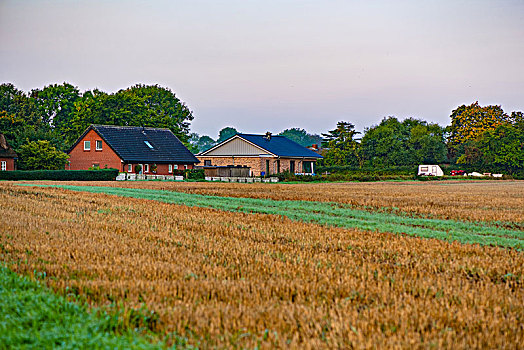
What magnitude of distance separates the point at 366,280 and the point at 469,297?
1208 mm

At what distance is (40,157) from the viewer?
53844 mm

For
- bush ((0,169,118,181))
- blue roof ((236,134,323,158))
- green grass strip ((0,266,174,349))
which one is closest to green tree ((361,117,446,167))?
blue roof ((236,134,323,158))

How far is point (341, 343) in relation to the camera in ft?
13.4

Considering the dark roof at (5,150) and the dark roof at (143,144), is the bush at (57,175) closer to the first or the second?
the dark roof at (143,144)

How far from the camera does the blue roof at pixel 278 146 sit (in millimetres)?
69188

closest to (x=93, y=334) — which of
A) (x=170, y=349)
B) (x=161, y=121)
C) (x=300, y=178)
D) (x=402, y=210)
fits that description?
(x=170, y=349)

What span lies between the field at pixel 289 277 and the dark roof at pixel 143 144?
50.4m

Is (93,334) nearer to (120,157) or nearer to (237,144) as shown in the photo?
(120,157)

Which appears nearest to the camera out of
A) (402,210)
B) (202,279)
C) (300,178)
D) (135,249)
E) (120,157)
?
(202,279)

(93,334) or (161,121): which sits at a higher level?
(161,121)

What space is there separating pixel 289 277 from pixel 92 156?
6037 cm

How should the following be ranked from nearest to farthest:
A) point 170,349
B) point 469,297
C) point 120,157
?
point 170,349
point 469,297
point 120,157

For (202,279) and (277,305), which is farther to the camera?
(202,279)

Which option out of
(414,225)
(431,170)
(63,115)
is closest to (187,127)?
(63,115)
